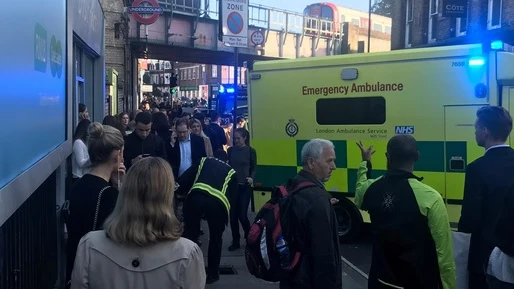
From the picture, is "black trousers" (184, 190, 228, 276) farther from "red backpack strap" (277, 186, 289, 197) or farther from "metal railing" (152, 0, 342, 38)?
"metal railing" (152, 0, 342, 38)

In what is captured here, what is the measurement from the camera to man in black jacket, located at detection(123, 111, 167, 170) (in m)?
6.67

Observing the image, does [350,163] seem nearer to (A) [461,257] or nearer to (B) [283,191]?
(A) [461,257]

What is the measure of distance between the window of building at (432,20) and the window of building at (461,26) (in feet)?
5.65

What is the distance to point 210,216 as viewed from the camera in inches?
234

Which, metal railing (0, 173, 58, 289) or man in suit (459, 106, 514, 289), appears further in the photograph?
man in suit (459, 106, 514, 289)

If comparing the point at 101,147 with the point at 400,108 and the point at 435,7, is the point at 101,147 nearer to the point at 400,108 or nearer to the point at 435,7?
the point at 400,108

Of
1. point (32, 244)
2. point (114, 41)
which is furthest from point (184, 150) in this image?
point (114, 41)

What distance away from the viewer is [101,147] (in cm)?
327

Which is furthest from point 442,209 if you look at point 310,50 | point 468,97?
point 310,50

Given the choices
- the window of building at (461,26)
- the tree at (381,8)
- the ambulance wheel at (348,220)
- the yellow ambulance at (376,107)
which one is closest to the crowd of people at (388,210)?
the yellow ambulance at (376,107)

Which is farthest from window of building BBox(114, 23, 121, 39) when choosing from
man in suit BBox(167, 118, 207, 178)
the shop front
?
man in suit BBox(167, 118, 207, 178)

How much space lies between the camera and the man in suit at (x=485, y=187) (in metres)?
3.42

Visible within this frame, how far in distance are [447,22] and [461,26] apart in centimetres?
97

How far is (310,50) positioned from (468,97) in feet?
84.3
